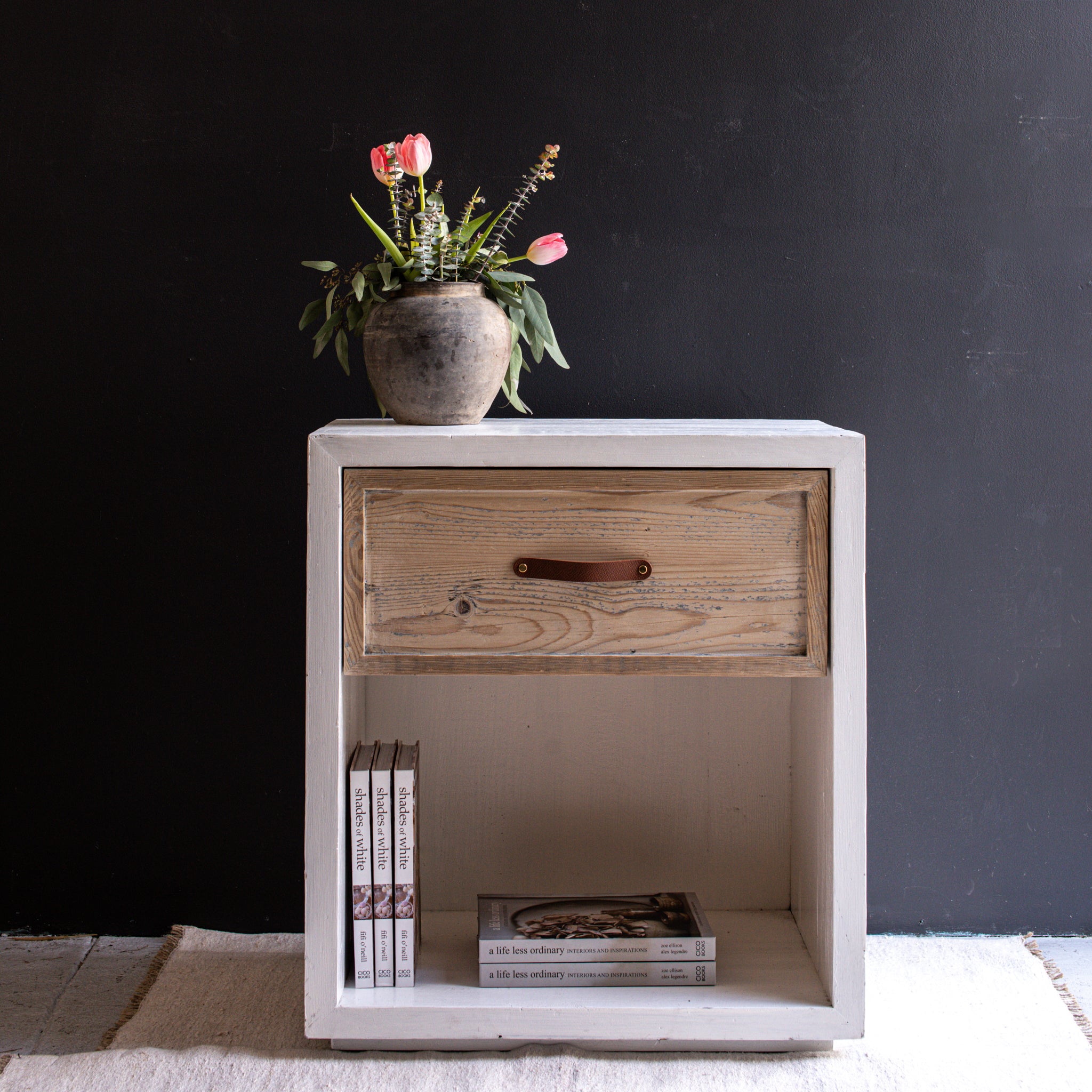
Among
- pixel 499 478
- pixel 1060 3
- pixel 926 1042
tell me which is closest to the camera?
pixel 499 478

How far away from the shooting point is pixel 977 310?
4.98 ft

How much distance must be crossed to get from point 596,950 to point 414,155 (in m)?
0.99

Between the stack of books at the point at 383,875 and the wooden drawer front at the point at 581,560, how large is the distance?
0.54 feet

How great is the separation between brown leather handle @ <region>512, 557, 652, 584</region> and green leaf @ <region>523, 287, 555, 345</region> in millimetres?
321

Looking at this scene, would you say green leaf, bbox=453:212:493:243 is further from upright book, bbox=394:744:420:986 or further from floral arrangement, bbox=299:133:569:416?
upright book, bbox=394:744:420:986

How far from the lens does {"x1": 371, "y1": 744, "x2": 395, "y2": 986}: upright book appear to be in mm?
1243

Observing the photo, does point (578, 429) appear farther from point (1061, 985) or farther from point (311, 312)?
point (1061, 985)

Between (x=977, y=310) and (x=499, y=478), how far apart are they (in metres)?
0.82

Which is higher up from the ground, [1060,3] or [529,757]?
[1060,3]

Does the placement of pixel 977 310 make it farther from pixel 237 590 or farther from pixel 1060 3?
pixel 237 590

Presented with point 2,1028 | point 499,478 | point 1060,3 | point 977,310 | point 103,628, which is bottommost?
point 2,1028

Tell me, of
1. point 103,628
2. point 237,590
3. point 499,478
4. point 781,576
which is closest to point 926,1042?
point 781,576

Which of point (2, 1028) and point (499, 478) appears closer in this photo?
point (499, 478)

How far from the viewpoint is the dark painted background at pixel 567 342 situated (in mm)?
1497
